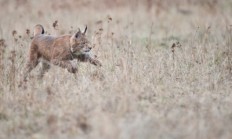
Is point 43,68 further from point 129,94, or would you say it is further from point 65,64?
point 129,94

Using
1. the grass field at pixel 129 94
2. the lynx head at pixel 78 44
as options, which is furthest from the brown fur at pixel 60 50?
the grass field at pixel 129 94

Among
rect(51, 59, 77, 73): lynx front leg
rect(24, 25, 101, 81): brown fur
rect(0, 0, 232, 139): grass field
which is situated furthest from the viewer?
rect(24, 25, 101, 81): brown fur

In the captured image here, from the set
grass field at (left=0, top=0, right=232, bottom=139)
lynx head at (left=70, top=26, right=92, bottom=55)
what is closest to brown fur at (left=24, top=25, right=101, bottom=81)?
lynx head at (left=70, top=26, right=92, bottom=55)

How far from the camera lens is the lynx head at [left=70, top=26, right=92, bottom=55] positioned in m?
9.09

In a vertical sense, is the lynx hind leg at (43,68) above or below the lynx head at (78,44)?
below

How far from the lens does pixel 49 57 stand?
30.0 feet

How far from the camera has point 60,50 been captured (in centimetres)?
908

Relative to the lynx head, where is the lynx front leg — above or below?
below

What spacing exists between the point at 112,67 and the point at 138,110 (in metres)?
2.60

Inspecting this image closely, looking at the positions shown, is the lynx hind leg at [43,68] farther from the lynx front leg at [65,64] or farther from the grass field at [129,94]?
the lynx front leg at [65,64]

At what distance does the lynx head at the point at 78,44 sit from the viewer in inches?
358

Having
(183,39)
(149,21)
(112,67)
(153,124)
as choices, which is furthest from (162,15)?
(153,124)

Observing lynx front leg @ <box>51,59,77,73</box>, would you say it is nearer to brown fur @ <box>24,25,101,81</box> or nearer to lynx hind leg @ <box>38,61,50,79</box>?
brown fur @ <box>24,25,101,81</box>

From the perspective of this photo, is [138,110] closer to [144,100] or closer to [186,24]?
[144,100]
